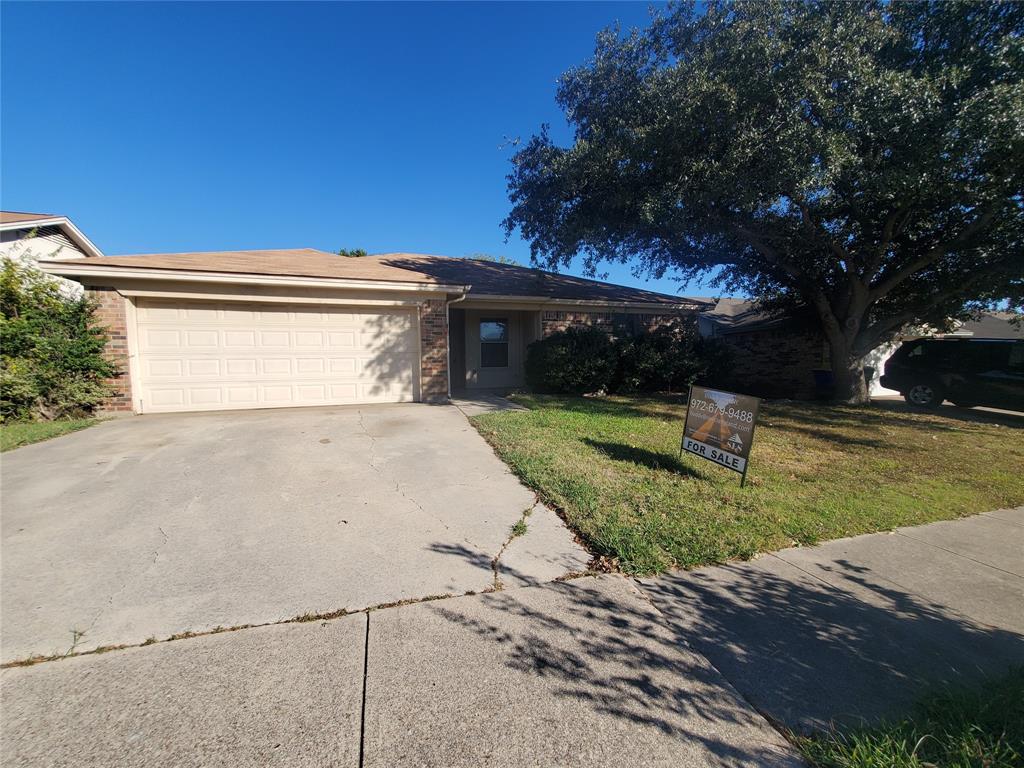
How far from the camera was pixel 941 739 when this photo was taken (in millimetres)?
1741

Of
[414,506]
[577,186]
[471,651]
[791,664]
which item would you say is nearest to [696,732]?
[791,664]

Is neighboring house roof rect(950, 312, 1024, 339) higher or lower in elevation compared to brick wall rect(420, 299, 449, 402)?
higher

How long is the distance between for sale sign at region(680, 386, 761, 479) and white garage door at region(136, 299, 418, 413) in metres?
6.27

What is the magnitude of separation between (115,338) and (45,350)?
2.98 feet

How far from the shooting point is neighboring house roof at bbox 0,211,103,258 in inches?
463

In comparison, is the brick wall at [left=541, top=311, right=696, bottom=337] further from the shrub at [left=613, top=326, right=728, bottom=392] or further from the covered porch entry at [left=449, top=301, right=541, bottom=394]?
the shrub at [left=613, top=326, right=728, bottom=392]

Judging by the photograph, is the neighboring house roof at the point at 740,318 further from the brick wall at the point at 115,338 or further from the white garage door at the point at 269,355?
the brick wall at the point at 115,338

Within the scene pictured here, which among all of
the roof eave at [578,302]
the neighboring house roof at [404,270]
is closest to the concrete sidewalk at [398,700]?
the neighboring house roof at [404,270]

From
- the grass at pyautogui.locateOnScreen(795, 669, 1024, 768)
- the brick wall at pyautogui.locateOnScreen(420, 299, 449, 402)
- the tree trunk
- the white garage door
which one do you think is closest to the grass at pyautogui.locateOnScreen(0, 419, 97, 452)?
the white garage door

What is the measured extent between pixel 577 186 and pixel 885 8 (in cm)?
609

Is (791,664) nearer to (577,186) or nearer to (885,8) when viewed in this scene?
(577,186)

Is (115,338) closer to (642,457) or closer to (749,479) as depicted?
(642,457)

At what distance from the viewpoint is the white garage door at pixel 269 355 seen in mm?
8070

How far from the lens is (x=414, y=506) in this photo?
407 centimetres
